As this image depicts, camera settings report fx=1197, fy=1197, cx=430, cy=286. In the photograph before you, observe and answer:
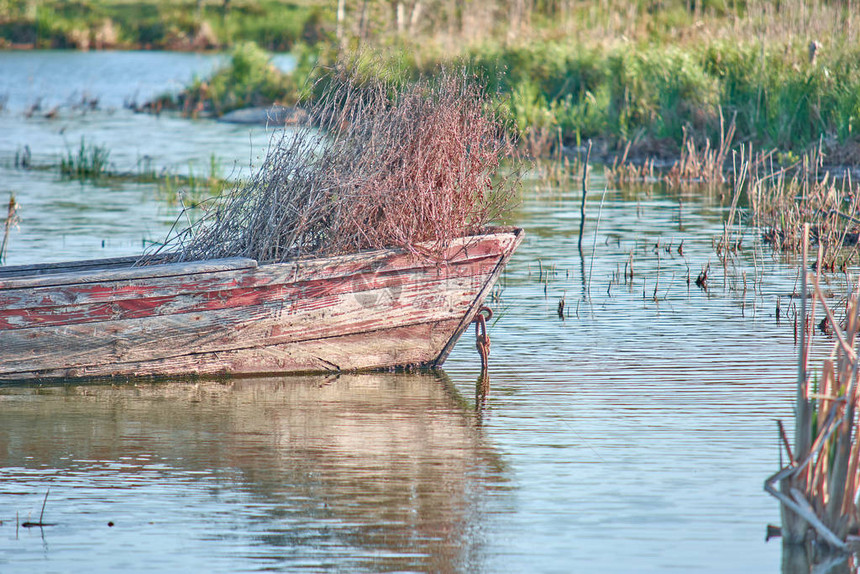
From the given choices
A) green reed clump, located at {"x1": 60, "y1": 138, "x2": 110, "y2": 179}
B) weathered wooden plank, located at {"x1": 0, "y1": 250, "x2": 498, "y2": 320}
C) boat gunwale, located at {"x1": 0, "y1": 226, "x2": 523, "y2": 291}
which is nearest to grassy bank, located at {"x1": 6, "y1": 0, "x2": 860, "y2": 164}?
boat gunwale, located at {"x1": 0, "y1": 226, "x2": 523, "y2": 291}

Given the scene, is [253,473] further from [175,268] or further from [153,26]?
[153,26]

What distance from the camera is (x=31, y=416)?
625 centimetres

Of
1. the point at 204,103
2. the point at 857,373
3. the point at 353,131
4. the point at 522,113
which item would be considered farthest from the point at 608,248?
the point at 204,103

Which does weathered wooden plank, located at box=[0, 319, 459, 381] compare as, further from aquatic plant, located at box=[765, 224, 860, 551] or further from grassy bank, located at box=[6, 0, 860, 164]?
aquatic plant, located at box=[765, 224, 860, 551]

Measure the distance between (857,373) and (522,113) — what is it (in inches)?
645

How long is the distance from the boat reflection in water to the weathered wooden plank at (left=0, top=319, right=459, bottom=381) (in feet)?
0.33

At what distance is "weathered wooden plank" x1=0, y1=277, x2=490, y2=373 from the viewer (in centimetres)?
666

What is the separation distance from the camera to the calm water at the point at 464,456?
14.6 ft

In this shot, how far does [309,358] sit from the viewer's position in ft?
23.4

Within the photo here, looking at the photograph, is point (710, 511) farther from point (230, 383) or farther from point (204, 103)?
point (204, 103)

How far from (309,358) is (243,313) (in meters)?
0.52

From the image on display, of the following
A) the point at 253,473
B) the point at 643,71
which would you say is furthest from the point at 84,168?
the point at 253,473

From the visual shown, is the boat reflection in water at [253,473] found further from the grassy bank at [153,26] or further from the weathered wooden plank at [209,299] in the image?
the grassy bank at [153,26]

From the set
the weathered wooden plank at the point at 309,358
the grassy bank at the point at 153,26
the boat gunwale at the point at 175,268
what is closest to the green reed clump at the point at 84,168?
the boat gunwale at the point at 175,268
